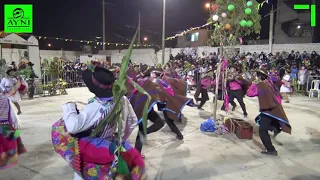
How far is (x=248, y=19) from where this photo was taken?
6.34 m

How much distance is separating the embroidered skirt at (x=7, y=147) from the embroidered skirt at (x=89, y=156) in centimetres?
122

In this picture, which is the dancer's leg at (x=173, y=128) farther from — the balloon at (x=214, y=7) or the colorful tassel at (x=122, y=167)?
the colorful tassel at (x=122, y=167)

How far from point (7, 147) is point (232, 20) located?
16.9ft

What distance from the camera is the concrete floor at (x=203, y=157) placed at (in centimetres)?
413

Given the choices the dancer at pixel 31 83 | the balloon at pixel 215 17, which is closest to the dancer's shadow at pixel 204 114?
the balloon at pixel 215 17

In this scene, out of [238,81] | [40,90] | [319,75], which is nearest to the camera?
[238,81]

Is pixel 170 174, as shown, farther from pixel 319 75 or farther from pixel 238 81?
pixel 319 75

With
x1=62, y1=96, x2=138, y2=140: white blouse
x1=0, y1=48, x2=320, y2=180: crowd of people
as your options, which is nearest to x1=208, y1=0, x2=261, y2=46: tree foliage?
x1=0, y1=48, x2=320, y2=180: crowd of people

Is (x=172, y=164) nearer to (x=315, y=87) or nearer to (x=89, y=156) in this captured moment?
(x=89, y=156)

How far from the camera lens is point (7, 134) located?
3133 millimetres

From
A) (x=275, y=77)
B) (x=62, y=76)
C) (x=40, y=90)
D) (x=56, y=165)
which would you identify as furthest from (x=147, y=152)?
(x=62, y=76)

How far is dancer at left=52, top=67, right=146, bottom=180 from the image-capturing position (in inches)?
86.8

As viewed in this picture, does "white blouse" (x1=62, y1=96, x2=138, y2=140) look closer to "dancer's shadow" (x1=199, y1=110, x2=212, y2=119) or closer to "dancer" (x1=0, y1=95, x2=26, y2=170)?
"dancer" (x1=0, y1=95, x2=26, y2=170)

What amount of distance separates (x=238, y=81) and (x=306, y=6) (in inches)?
769
